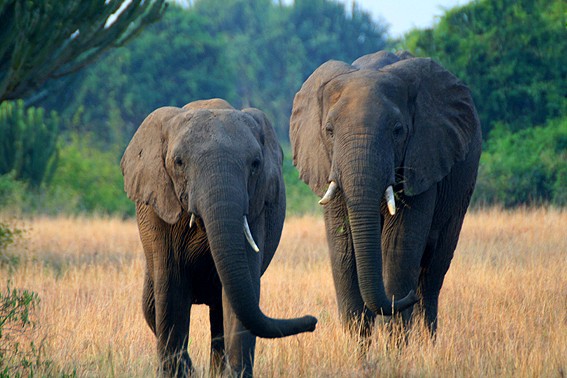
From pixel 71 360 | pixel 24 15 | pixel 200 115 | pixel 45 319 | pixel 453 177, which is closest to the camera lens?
pixel 200 115

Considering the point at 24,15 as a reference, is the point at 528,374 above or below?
below

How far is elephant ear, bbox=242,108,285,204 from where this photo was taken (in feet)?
20.2

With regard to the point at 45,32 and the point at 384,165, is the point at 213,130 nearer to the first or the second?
the point at 384,165

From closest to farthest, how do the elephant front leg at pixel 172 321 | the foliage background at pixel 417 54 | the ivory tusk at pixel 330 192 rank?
the elephant front leg at pixel 172 321
the ivory tusk at pixel 330 192
the foliage background at pixel 417 54

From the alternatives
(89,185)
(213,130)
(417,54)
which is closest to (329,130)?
(213,130)

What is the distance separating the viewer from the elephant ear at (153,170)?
5.96m

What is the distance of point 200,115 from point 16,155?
1875cm

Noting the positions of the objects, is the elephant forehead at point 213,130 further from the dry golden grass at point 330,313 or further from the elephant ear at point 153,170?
the dry golden grass at point 330,313

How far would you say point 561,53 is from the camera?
24125 millimetres

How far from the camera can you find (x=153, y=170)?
610cm

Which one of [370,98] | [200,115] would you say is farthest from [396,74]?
[200,115]

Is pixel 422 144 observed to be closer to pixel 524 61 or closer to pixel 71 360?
pixel 71 360

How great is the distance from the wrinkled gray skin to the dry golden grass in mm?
428

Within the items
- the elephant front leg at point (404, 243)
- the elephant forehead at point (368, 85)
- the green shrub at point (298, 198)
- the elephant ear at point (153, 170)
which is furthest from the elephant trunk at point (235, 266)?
the green shrub at point (298, 198)
